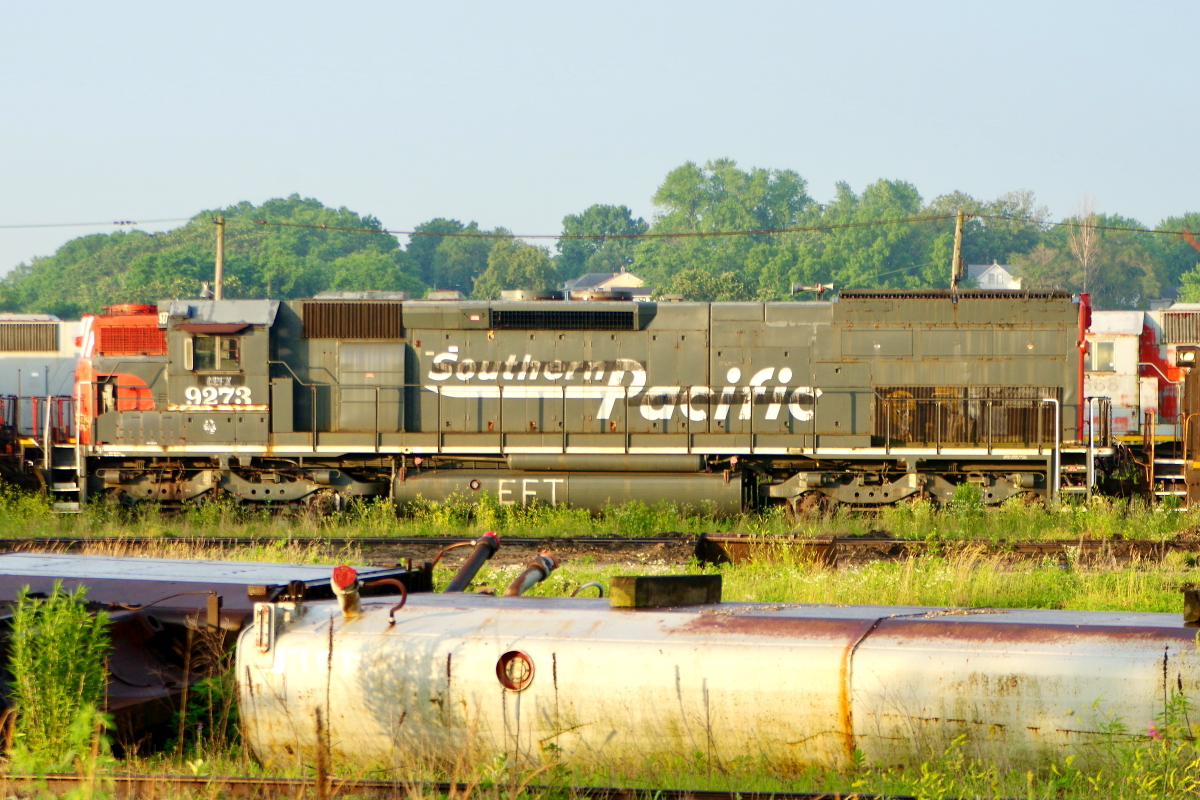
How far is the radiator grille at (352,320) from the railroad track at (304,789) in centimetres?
1215

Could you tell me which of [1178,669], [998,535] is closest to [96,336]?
[998,535]

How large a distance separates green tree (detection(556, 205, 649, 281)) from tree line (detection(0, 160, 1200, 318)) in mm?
217

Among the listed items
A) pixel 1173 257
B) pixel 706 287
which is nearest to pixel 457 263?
pixel 706 287

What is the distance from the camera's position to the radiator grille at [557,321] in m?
16.4

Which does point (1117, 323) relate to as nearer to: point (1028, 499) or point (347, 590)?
point (1028, 499)

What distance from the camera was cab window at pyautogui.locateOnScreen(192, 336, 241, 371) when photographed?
53.8ft

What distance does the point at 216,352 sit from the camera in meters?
16.4

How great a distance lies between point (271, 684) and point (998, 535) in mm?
11435

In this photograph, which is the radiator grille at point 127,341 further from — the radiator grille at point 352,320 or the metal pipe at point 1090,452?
the metal pipe at point 1090,452

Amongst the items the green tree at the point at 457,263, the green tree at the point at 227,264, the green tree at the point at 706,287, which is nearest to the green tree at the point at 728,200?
the green tree at the point at 457,263

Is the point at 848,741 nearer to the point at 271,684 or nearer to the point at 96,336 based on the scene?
the point at 271,684

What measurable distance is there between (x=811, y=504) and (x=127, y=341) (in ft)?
34.9

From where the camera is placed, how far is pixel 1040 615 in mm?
5148

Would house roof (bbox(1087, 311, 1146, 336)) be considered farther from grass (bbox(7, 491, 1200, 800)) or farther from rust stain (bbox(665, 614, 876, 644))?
rust stain (bbox(665, 614, 876, 644))
